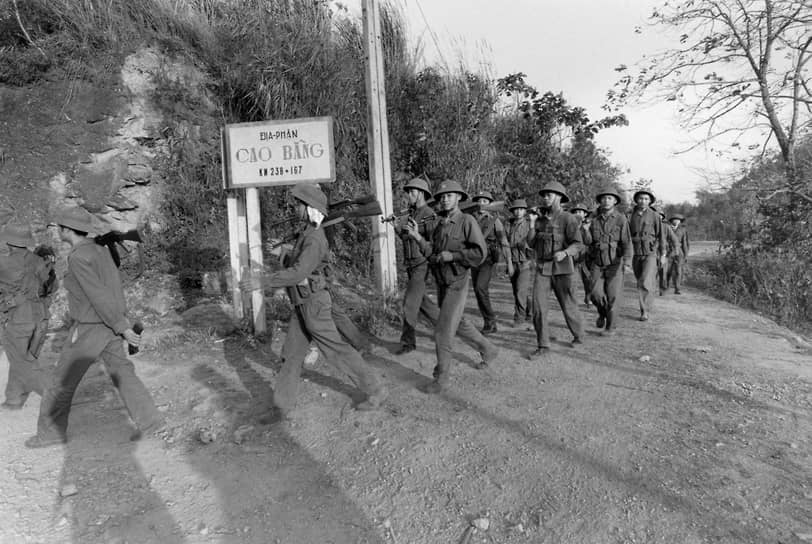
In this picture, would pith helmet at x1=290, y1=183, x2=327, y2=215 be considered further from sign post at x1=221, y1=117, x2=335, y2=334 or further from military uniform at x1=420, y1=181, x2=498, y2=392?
sign post at x1=221, y1=117, x2=335, y2=334

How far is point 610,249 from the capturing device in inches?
283

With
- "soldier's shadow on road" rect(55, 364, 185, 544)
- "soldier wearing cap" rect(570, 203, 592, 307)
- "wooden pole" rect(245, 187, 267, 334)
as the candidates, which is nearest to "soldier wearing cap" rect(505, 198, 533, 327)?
"soldier wearing cap" rect(570, 203, 592, 307)

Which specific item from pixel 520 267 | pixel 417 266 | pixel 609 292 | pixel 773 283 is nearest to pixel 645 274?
pixel 609 292

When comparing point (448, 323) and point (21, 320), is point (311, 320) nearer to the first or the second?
point (448, 323)

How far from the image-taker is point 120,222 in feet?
34.9

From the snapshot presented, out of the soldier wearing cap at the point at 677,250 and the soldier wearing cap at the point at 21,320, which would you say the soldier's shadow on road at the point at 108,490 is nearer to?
the soldier wearing cap at the point at 21,320

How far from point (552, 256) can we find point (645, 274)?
2.71m

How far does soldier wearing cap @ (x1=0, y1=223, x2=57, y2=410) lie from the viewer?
5.00 meters

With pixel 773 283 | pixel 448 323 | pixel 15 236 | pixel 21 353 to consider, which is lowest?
pixel 773 283

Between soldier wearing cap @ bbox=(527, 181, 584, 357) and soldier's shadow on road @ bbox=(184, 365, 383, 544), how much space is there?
3.17 m

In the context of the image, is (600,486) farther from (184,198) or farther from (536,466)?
(184,198)

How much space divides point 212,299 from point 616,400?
6.69 metres

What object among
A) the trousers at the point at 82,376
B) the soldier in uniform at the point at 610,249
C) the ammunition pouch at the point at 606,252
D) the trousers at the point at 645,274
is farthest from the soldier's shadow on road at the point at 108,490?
the trousers at the point at 645,274

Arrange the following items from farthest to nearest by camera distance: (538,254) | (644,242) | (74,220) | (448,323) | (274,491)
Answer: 1. (644,242)
2. (538,254)
3. (448,323)
4. (74,220)
5. (274,491)
